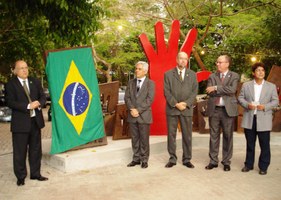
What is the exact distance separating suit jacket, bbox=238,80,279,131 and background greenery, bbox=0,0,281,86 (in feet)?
11.3

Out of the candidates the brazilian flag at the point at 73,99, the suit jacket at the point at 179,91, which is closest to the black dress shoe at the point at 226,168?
the suit jacket at the point at 179,91

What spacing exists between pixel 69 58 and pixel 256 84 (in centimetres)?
316

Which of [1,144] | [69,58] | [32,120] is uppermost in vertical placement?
[69,58]

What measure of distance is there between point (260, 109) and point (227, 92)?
572 mm

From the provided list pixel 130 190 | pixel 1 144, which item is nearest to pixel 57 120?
pixel 130 190

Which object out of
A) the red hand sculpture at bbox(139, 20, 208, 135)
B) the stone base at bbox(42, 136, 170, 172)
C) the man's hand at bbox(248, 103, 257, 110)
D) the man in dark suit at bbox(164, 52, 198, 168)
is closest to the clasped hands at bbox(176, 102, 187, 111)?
the man in dark suit at bbox(164, 52, 198, 168)

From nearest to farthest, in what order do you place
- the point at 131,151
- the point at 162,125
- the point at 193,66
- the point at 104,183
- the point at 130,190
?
the point at 130,190 < the point at 104,183 < the point at 131,151 < the point at 162,125 < the point at 193,66

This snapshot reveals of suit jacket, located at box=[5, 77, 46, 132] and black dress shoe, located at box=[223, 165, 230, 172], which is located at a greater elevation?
suit jacket, located at box=[5, 77, 46, 132]

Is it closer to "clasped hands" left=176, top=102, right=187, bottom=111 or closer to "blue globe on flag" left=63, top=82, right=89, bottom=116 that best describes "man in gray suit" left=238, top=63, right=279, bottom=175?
"clasped hands" left=176, top=102, right=187, bottom=111

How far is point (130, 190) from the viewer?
18.1 ft

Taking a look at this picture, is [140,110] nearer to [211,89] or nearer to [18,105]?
[211,89]

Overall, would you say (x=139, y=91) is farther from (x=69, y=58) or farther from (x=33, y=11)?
(x=33, y=11)

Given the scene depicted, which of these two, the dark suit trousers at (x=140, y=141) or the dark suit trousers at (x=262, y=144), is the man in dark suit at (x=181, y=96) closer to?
the dark suit trousers at (x=140, y=141)

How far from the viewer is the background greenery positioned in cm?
809
